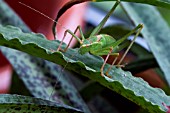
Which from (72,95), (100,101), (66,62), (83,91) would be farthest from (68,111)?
(100,101)

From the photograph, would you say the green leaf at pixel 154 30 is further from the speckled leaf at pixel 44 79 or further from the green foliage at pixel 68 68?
the speckled leaf at pixel 44 79

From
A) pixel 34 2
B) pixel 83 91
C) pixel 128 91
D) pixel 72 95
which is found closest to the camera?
pixel 128 91

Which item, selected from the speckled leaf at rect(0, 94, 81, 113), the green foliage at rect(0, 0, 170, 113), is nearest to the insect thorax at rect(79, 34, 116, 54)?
the green foliage at rect(0, 0, 170, 113)

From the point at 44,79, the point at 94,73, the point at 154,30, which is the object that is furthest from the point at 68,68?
the point at 154,30

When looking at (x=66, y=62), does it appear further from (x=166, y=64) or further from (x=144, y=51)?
(x=144, y=51)

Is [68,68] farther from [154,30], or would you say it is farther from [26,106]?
[154,30]

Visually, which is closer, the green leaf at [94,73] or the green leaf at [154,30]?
the green leaf at [94,73]

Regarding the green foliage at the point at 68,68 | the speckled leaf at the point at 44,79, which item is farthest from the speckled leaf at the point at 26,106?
the speckled leaf at the point at 44,79
